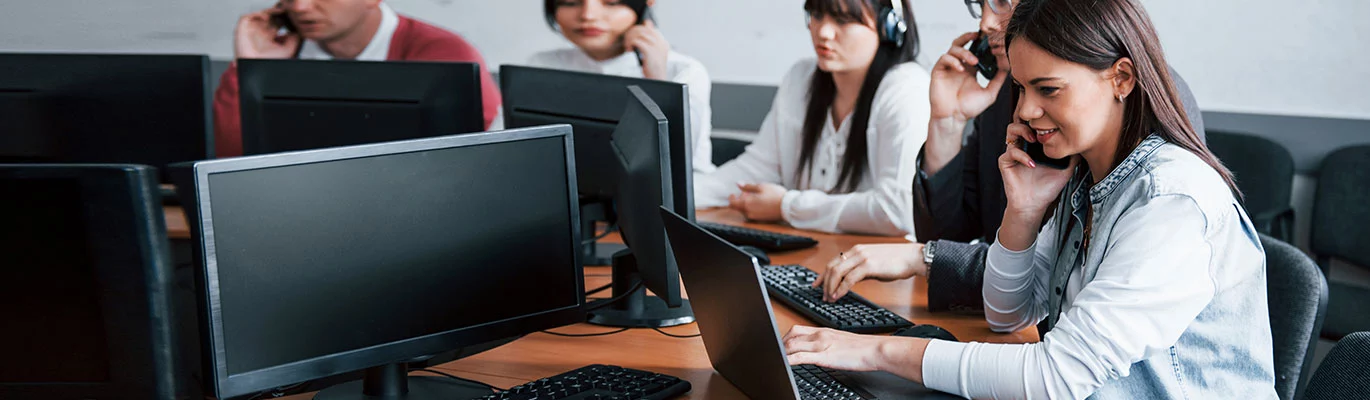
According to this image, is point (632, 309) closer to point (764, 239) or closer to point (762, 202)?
point (764, 239)

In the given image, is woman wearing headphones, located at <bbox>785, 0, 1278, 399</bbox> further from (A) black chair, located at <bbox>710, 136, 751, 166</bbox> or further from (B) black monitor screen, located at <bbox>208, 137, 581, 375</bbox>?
(A) black chair, located at <bbox>710, 136, 751, 166</bbox>

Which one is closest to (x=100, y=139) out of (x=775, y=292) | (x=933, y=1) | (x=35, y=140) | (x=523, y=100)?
(x=35, y=140)

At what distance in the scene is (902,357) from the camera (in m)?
1.23

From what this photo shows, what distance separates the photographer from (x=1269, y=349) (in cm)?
122

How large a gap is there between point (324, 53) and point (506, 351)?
84.8 inches

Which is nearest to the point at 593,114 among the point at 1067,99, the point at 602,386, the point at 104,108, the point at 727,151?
the point at 602,386

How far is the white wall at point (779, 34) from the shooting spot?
9.08 ft

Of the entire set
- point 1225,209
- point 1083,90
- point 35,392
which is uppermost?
point 1083,90

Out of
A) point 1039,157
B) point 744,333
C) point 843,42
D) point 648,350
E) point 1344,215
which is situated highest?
point 843,42

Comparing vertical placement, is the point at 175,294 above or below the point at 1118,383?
above

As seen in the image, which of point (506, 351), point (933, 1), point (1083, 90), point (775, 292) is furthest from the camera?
point (933, 1)

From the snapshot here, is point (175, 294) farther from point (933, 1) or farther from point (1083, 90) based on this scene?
point (933, 1)

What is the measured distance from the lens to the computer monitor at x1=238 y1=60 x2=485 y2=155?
6.53 feet

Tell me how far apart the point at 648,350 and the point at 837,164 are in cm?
117
